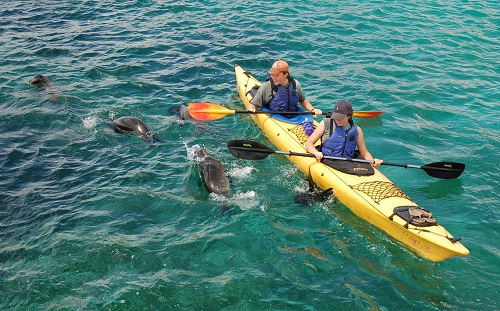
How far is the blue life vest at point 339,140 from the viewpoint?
8.81 m

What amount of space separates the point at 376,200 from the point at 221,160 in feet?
10.2

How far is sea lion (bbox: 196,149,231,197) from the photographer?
881 centimetres

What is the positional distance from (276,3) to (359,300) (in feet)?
45.8

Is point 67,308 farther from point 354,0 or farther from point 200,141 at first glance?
point 354,0

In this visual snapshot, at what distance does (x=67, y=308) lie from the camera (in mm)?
6617

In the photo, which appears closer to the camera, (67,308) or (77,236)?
(67,308)

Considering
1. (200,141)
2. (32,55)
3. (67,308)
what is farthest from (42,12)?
(67,308)

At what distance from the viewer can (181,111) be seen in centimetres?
1151

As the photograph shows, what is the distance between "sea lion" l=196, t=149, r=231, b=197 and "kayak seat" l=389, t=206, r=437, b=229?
272 centimetres

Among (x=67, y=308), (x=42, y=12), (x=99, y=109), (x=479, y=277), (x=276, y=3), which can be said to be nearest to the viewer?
(x=67, y=308)

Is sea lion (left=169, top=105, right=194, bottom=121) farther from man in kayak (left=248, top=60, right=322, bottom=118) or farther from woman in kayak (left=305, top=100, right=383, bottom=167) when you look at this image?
woman in kayak (left=305, top=100, right=383, bottom=167)

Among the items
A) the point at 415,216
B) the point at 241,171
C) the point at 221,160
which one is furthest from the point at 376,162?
the point at 221,160

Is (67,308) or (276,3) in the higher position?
(276,3)

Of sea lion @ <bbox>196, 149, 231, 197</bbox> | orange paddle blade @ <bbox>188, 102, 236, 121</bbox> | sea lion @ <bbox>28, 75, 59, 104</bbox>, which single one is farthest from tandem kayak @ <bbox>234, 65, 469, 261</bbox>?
sea lion @ <bbox>28, 75, 59, 104</bbox>
